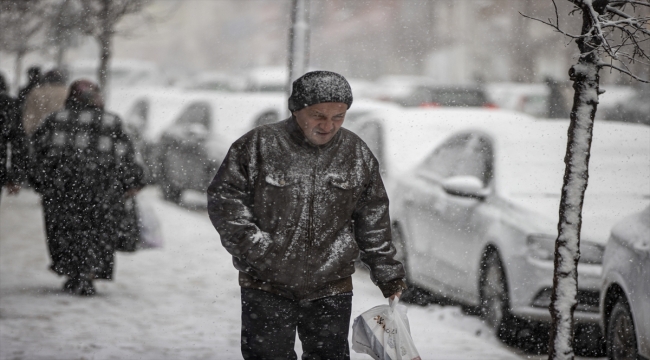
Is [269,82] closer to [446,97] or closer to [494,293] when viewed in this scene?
[446,97]

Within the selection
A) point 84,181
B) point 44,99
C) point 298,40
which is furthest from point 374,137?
point 44,99

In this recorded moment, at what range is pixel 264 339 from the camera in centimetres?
398

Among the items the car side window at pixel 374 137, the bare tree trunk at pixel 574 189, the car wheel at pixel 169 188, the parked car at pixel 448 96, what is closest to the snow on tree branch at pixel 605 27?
the bare tree trunk at pixel 574 189

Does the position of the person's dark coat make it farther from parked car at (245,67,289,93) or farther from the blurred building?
the blurred building

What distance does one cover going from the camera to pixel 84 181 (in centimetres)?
757

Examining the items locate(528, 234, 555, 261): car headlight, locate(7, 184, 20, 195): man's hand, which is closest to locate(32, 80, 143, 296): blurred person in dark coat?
locate(7, 184, 20, 195): man's hand

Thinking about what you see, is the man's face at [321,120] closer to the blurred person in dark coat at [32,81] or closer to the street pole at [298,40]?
the street pole at [298,40]

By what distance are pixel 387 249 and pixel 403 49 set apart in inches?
1568

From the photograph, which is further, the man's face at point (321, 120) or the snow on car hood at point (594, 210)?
the snow on car hood at point (594, 210)

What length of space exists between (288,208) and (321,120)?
0.35m

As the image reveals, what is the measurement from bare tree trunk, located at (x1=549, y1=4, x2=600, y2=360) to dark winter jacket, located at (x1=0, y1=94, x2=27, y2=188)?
4238 millimetres

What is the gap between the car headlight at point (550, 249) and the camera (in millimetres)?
6691

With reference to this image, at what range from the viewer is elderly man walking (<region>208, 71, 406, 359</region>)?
391 centimetres

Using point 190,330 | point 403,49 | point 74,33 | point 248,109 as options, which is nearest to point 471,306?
point 190,330
